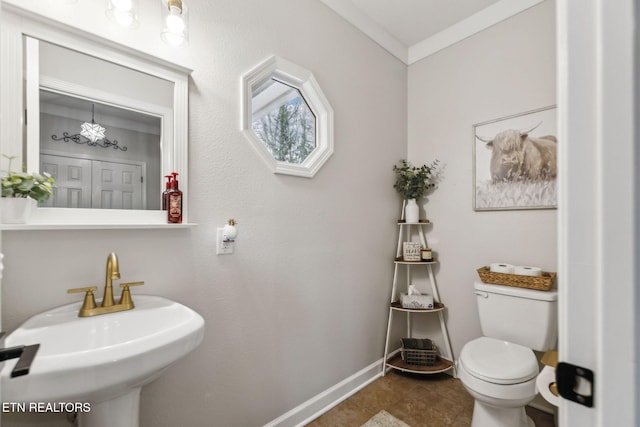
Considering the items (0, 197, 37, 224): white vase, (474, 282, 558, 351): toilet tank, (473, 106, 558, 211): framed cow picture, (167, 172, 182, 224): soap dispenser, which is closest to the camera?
(0, 197, 37, 224): white vase

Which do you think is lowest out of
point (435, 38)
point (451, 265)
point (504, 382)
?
point (504, 382)

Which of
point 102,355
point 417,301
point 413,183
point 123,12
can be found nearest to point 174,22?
point 123,12

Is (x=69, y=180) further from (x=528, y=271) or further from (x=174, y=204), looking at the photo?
(x=528, y=271)

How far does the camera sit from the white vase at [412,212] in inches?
93.0

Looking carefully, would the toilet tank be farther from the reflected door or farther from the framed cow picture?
the reflected door

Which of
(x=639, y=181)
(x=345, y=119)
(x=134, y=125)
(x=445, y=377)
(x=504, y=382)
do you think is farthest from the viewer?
(x=445, y=377)

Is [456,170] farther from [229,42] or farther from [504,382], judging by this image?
[229,42]

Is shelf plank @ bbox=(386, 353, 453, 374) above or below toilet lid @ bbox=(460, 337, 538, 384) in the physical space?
below

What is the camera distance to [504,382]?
56.1 inches

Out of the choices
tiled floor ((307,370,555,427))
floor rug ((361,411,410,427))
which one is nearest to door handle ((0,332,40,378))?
tiled floor ((307,370,555,427))

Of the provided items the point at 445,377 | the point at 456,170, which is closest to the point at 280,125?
the point at 456,170

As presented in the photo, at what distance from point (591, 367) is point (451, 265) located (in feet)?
6.64

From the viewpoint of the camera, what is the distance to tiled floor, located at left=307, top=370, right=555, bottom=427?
176 centimetres

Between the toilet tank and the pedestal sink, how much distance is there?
1762 mm
